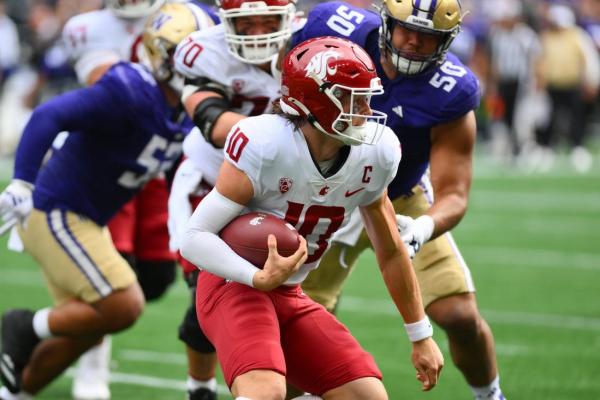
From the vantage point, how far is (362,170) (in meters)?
3.80

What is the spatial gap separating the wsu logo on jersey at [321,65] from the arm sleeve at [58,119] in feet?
5.11

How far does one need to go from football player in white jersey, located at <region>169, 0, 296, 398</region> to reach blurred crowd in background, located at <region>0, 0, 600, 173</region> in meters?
10.0

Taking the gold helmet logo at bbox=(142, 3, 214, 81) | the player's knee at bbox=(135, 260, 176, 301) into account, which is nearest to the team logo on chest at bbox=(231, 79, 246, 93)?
the gold helmet logo at bbox=(142, 3, 214, 81)

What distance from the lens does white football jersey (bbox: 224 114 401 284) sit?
144 inches

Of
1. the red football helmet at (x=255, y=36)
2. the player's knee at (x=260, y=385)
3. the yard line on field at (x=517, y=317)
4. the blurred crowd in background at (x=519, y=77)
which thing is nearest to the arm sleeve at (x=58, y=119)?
the red football helmet at (x=255, y=36)

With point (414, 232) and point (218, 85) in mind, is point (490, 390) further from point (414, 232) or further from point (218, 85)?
point (218, 85)

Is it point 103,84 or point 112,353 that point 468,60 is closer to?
point 112,353

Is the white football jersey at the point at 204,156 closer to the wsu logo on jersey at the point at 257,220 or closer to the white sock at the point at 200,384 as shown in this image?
the white sock at the point at 200,384

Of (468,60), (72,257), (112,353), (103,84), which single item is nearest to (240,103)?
(103,84)

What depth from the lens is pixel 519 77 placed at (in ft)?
51.1

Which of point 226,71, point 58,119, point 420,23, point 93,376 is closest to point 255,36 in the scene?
point 226,71

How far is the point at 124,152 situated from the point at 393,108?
4.30ft

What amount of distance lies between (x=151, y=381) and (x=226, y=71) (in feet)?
6.12

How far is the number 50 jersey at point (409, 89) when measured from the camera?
4.49 metres
